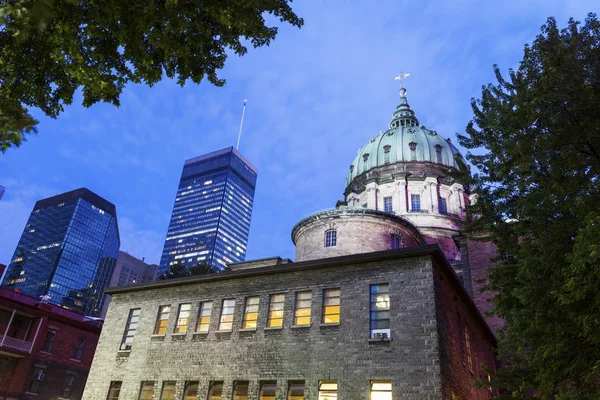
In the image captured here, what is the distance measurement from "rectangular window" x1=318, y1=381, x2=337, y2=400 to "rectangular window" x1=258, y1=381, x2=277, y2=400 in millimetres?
2068

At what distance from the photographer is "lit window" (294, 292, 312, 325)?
65.2 feet

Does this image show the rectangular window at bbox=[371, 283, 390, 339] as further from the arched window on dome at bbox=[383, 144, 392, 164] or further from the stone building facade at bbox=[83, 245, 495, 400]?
the arched window on dome at bbox=[383, 144, 392, 164]

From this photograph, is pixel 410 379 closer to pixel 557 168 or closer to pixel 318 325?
pixel 318 325

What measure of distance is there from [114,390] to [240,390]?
301 inches

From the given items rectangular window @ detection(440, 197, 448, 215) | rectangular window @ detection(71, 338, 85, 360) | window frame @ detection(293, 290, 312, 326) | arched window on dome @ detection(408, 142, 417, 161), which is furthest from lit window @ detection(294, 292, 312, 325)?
arched window on dome @ detection(408, 142, 417, 161)

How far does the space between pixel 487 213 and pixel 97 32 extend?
14.0 m

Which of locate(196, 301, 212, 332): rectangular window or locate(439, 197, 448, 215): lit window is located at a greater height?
locate(439, 197, 448, 215): lit window

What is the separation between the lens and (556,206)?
13.4 metres

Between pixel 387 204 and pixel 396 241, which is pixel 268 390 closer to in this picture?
pixel 396 241

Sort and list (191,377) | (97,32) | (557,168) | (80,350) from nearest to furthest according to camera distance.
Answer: (97,32) < (557,168) < (191,377) < (80,350)

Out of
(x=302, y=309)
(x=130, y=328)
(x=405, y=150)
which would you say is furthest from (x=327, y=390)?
(x=405, y=150)

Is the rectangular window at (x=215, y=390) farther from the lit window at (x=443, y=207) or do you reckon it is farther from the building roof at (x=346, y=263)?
the lit window at (x=443, y=207)

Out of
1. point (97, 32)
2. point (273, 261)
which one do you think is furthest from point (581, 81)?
point (273, 261)

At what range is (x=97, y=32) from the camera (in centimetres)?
883
